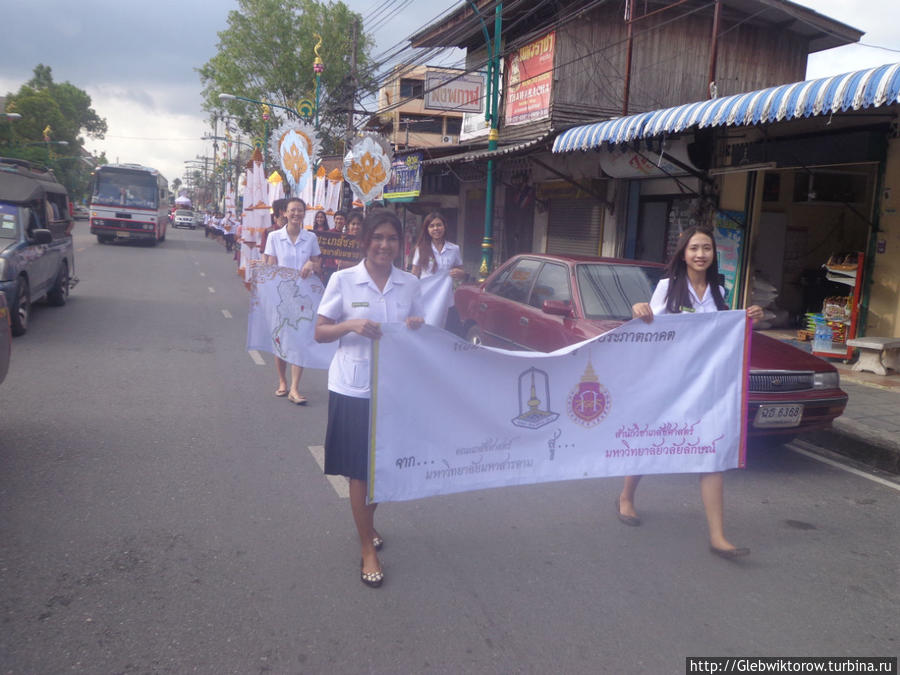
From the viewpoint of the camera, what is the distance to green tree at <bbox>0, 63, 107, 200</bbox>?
54.6m

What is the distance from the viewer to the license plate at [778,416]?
5430 millimetres

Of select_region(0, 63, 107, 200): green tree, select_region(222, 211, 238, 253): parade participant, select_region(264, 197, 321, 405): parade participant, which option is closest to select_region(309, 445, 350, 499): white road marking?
select_region(264, 197, 321, 405): parade participant

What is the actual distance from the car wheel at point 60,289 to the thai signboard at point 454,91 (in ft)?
30.4

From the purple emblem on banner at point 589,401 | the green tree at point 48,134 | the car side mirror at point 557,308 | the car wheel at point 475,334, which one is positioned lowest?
the car wheel at point 475,334

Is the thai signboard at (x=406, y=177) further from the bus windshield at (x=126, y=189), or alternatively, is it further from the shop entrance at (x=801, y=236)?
the bus windshield at (x=126, y=189)

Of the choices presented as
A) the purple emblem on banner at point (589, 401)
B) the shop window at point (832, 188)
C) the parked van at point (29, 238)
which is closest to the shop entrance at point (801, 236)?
the shop window at point (832, 188)

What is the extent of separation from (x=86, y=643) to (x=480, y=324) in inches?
231

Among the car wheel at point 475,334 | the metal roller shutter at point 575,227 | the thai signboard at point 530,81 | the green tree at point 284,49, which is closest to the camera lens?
the car wheel at point 475,334

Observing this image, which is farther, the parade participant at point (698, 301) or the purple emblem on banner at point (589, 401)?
the parade participant at point (698, 301)

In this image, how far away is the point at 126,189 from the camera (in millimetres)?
29734

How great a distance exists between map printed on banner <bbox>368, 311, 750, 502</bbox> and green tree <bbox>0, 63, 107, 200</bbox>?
173ft

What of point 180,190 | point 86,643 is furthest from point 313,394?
point 180,190

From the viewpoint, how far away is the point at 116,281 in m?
17.2

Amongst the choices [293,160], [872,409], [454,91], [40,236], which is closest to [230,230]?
[454,91]
